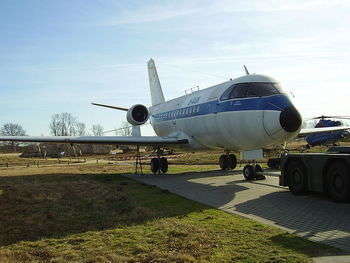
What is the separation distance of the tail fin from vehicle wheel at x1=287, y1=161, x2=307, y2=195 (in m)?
19.9

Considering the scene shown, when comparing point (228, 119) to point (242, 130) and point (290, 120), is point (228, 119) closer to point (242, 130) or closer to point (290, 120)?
point (242, 130)

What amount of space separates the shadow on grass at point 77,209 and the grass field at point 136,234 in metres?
0.02

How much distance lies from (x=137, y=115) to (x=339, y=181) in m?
16.6

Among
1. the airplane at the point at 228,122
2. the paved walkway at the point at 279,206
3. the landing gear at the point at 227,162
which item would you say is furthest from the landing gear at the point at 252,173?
the landing gear at the point at 227,162

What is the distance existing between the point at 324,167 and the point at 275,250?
18.4ft

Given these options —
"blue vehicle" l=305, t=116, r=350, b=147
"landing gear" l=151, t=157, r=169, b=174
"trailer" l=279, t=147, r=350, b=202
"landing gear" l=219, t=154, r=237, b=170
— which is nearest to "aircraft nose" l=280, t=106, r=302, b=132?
"trailer" l=279, t=147, r=350, b=202

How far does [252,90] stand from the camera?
49.5 ft

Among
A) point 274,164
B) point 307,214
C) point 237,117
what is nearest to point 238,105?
point 237,117

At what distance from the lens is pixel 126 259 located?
6.07 meters

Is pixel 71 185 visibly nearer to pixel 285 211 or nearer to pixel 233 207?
pixel 233 207

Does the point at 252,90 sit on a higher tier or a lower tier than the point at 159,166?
higher

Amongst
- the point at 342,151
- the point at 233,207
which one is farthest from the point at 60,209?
the point at 342,151

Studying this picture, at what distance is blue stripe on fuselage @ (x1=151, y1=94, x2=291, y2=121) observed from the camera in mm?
13970

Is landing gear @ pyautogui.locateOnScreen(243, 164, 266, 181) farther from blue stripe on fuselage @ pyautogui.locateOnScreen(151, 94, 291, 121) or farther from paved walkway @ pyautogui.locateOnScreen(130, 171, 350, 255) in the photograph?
blue stripe on fuselage @ pyautogui.locateOnScreen(151, 94, 291, 121)
